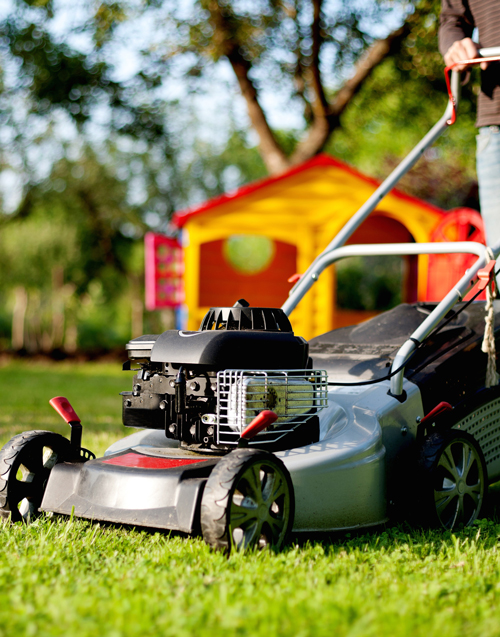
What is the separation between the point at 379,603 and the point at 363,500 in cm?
66

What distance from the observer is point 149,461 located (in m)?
2.22

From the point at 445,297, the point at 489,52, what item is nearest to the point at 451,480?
the point at 445,297

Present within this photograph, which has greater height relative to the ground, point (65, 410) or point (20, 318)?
point (65, 410)

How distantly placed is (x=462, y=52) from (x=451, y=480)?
1.69m

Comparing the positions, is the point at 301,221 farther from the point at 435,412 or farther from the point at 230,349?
the point at 230,349

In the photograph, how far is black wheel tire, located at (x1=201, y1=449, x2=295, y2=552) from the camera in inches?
74.4

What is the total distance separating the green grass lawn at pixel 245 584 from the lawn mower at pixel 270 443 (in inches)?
3.7

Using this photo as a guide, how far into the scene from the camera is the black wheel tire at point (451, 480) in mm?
2355

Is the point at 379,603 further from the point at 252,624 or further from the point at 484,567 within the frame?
the point at 484,567

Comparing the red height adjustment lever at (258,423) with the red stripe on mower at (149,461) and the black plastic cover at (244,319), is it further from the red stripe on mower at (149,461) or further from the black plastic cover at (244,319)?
the black plastic cover at (244,319)

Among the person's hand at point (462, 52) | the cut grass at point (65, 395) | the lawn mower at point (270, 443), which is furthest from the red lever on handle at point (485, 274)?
the cut grass at point (65, 395)

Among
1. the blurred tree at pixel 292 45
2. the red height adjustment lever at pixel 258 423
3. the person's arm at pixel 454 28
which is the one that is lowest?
the red height adjustment lever at pixel 258 423

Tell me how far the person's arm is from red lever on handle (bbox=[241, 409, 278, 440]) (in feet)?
5.90

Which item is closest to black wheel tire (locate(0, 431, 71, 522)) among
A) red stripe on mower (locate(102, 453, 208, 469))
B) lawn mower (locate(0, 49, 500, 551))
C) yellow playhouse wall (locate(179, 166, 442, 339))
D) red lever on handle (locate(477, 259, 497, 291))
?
lawn mower (locate(0, 49, 500, 551))
